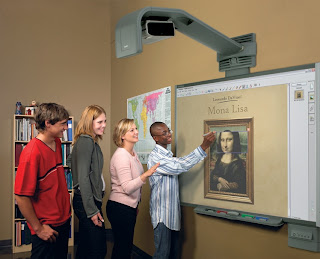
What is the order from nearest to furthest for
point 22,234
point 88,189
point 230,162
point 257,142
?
point 88,189 < point 257,142 < point 230,162 < point 22,234

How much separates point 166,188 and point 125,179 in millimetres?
364

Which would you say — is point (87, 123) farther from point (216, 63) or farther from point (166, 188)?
point (216, 63)

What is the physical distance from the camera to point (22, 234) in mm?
4656


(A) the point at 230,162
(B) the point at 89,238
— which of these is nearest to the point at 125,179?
(B) the point at 89,238

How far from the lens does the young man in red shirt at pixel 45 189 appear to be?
6.50 feet

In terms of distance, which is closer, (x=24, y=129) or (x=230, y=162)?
(x=230, y=162)

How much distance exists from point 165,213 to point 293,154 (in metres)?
1.08

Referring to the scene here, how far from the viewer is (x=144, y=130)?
A: 412 centimetres

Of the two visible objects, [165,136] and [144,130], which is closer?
[165,136]

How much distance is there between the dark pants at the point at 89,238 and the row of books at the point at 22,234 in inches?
96.8

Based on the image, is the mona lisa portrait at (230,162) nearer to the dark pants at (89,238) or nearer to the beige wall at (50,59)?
the dark pants at (89,238)

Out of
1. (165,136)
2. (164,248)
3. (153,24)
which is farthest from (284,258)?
(153,24)

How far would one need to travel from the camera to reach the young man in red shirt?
1980 millimetres

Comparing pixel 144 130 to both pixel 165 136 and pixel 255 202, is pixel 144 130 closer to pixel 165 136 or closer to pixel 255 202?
pixel 165 136
